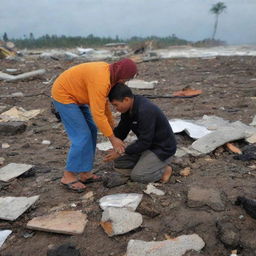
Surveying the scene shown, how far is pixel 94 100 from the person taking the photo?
293 centimetres

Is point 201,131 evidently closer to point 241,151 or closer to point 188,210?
point 241,151

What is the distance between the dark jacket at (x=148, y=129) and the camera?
124 inches

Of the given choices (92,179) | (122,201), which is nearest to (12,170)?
(92,179)

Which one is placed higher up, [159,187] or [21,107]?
[159,187]

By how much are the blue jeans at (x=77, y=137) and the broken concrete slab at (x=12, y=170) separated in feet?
2.46

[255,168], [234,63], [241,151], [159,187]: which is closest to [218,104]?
[241,151]

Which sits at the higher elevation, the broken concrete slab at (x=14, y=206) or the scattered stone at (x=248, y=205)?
the scattered stone at (x=248, y=205)

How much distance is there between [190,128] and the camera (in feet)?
16.2

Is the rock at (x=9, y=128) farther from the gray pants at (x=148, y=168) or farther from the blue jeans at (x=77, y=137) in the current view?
the gray pants at (x=148, y=168)

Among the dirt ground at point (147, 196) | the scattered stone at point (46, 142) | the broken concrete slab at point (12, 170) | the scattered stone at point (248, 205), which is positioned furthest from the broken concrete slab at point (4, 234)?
the scattered stone at point (46, 142)

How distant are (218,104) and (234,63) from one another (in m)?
6.49

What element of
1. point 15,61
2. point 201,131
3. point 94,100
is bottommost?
point 15,61

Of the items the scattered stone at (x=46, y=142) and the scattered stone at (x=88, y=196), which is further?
the scattered stone at (x=46, y=142)

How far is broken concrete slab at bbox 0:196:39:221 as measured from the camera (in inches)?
116
